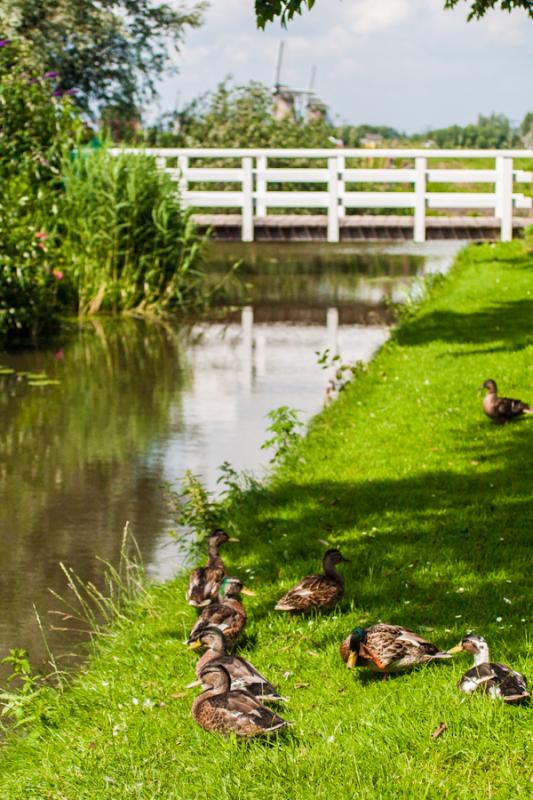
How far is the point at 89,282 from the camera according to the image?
19297 millimetres

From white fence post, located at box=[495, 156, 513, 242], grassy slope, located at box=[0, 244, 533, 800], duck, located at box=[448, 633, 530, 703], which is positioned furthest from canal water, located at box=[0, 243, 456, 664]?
white fence post, located at box=[495, 156, 513, 242]

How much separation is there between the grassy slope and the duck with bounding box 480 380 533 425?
0.16 meters

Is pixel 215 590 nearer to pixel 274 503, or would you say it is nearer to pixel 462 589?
pixel 462 589

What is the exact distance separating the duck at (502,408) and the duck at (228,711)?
5634 mm

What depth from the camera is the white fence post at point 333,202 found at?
25844mm

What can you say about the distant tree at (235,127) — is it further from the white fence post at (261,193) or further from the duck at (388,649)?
the duck at (388,649)

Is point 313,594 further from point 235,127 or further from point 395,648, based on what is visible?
point 235,127

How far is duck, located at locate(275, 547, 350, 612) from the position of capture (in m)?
6.38

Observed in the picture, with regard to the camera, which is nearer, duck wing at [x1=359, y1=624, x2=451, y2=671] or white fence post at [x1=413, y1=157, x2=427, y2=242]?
duck wing at [x1=359, y1=624, x2=451, y2=671]

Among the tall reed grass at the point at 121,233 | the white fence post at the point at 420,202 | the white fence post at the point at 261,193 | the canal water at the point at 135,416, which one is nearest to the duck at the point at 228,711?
the canal water at the point at 135,416

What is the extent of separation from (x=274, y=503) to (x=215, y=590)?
2095mm

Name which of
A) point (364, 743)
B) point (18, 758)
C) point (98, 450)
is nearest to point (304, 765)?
point (364, 743)

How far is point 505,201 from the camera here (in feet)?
89.3

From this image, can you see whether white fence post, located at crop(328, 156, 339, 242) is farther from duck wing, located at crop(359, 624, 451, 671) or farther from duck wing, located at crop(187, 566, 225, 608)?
duck wing, located at crop(359, 624, 451, 671)
